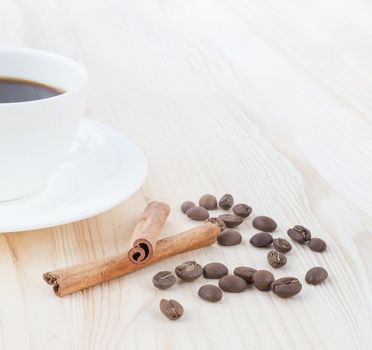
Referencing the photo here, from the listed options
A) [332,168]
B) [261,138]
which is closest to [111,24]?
[261,138]

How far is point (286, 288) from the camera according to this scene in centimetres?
116

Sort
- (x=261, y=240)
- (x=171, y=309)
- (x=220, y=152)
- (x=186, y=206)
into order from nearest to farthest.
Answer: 1. (x=171, y=309)
2. (x=261, y=240)
3. (x=186, y=206)
4. (x=220, y=152)

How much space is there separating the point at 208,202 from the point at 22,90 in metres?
0.37

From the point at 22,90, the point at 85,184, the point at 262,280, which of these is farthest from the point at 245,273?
the point at 22,90

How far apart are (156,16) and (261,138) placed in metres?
1.11

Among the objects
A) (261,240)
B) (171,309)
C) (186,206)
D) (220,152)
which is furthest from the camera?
(220,152)

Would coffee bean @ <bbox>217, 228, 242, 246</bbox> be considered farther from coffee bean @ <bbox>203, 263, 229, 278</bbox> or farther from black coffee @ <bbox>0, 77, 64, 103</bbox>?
black coffee @ <bbox>0, 77, 64, 103</bbox>

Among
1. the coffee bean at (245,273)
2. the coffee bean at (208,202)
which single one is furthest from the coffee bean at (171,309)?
the coffee bean at (208,202)

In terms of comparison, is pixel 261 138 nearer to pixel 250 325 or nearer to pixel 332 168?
pixel 332 168

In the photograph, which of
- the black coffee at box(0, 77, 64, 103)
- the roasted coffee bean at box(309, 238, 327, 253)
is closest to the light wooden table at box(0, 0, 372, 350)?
the roasted coffee bean at box(309, 238, 327, 253)

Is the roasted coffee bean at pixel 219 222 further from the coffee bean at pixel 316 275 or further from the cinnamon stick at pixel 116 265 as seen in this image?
the coffee bean at pixel 316 275

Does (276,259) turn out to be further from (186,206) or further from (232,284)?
(186,206)

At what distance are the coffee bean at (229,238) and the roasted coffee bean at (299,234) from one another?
0.09 m

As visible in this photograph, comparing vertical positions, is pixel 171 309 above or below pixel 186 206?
above
